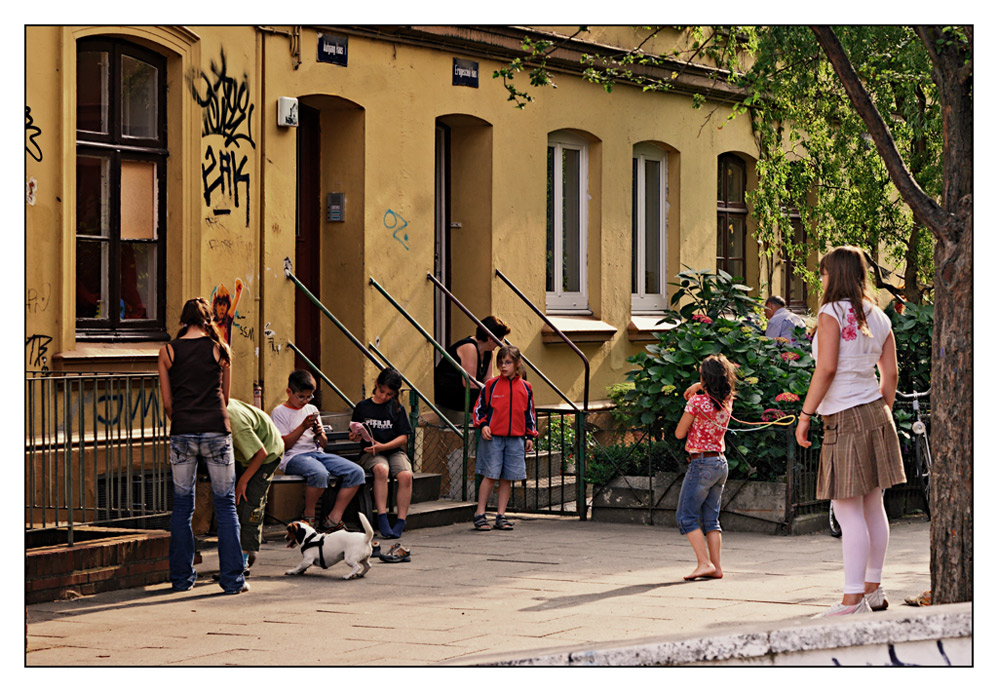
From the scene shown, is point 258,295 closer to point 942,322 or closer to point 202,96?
point 202,96

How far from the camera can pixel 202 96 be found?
12.4 meters

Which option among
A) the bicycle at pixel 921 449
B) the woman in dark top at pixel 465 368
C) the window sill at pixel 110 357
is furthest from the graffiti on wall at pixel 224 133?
the bicycle at pixel 921 449

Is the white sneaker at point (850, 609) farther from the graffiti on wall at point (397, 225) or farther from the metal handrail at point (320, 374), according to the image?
the graffiti on wall at point (397, 225)

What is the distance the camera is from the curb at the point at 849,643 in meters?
5.75

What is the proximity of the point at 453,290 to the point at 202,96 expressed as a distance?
4326mm

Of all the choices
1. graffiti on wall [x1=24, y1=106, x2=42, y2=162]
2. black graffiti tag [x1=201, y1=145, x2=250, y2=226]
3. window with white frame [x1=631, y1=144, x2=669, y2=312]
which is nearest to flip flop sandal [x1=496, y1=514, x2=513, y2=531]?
black graffiti tag [x1=201, y1=145, x2=250, y2=226]

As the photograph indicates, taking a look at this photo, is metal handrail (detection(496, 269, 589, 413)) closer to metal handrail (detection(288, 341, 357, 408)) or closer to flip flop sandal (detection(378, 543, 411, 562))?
metal handrail (detection(288, 341, 357, 408))

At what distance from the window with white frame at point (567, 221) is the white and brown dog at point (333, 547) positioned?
7268 mm

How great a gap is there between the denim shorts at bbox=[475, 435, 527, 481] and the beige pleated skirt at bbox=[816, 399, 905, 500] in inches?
213

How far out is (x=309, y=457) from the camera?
1143 centimetres

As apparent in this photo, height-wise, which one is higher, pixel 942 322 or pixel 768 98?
pixel 768 98

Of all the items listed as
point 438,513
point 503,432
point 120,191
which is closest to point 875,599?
point 503,432

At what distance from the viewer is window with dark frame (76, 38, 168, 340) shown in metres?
11.7

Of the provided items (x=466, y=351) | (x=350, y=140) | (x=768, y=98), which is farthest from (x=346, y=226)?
(x=768, y=98)
